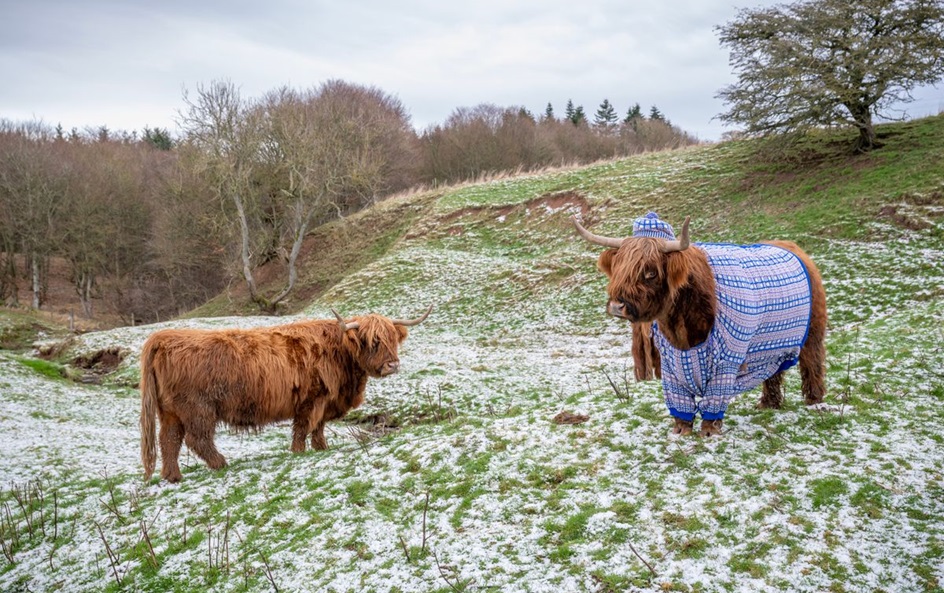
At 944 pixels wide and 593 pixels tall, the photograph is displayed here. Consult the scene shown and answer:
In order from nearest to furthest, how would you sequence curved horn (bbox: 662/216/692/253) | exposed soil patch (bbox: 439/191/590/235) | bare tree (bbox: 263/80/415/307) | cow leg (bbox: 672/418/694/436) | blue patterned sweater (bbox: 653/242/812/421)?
curved horn (bbox: 662/216/692/253)
blue patterned sweater (bbox: 653/242/812/421)
cow leg (bbox: 672/418/694/436)
exposed soil patch (bbox: 439/191/590/235)
bare tree (bbox: 263/80/415/307)

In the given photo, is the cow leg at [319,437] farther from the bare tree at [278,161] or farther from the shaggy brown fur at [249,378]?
the bare tree at [278,161]

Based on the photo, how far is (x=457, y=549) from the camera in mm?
4766

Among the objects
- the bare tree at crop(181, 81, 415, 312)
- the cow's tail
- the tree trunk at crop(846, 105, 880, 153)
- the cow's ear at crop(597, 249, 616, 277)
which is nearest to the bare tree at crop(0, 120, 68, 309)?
the bare tree at crop(181, 81, 415, 312)

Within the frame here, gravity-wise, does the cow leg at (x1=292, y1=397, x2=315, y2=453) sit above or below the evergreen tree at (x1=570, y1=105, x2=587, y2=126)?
below

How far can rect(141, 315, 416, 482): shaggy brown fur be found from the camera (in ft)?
23.2

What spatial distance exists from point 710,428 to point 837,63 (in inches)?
800

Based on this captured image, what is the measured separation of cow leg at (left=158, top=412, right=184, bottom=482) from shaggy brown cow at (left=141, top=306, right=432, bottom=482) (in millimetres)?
11

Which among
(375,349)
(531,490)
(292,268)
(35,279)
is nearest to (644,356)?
(375,349)

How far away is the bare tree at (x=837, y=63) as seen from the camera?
20062 millimetres

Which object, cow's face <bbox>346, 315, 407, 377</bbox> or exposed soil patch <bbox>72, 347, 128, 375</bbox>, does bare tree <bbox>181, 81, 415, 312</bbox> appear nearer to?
exposed soil patch <bbox>72, 347, 128, 375</bbox>

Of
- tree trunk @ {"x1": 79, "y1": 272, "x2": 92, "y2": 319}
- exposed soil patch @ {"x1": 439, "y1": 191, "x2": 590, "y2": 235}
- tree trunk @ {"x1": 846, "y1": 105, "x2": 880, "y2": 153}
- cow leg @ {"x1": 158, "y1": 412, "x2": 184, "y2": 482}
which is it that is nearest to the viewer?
cow leg @ {"x1": 158, "y1": 412, "x2": 184, "y2": 482}

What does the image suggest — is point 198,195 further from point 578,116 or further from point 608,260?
point 578,116

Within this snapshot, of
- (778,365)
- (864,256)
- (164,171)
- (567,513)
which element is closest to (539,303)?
(864,256)

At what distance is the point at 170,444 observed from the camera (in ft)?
23.6
